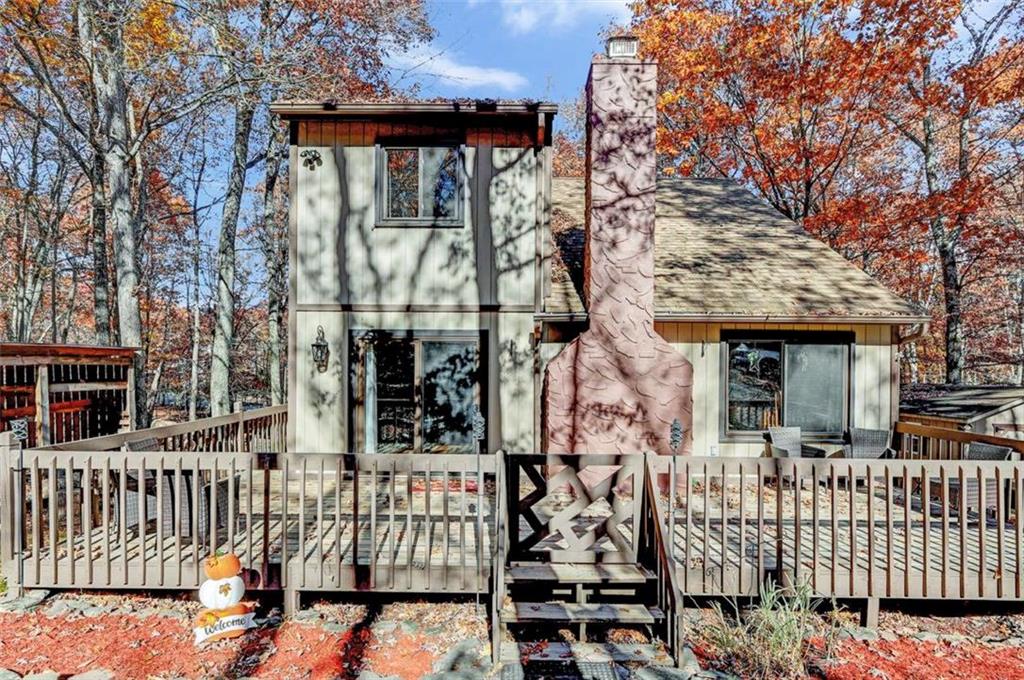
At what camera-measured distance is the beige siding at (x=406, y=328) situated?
25.5 ft

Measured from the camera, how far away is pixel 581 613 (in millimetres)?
3924

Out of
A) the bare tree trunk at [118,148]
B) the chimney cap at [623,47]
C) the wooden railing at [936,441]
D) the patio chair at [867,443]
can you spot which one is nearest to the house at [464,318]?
the patio chair at [867,443]

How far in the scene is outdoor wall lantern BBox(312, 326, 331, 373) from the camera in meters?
7.68

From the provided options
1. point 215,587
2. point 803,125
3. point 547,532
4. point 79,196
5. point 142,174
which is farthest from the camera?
point 79,196

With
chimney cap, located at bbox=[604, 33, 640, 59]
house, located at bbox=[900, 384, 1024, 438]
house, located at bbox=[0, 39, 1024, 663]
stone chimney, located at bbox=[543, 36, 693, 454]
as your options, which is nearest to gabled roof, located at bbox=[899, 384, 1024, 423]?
house, located at bbox=[900, 384, 1024, 438]

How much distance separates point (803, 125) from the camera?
1472 centimetres

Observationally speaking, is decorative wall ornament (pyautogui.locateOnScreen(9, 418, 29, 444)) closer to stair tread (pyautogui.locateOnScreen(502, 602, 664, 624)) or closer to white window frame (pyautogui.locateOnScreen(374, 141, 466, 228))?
stair tread (pyautogui.locateOnScreen(502, 602, 664, 624))

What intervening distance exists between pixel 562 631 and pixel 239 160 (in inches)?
529

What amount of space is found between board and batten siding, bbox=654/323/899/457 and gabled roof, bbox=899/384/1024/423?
1.53 m

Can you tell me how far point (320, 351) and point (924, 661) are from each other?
7193 mm

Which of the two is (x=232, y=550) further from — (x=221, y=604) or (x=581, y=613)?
(x=581, y=613)

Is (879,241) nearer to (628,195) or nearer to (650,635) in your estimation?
(628,195)

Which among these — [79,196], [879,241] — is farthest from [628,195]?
[79,196]

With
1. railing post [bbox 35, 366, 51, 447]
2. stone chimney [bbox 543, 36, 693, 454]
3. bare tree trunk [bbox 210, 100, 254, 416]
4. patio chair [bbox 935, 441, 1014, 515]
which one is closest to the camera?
patio chair [bbox 935, 441, 1014, 515]
